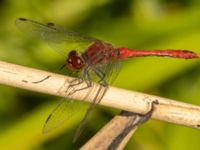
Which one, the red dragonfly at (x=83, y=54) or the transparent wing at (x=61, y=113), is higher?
the red dragonfly at (x=83, y=54)

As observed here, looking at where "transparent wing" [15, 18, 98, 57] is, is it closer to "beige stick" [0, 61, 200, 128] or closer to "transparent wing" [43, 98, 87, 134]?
"transparent wing" [43, 98, 87, 134]

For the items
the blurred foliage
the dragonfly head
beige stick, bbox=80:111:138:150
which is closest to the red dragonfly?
the dragonfly head

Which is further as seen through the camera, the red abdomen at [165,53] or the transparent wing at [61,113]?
the red abdomen at [165,53]

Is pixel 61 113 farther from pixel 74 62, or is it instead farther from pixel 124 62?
pixel 124 62

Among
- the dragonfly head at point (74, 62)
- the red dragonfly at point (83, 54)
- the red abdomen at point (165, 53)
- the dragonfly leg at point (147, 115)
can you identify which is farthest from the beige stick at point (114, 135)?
the red abdomen at point (165, 53)

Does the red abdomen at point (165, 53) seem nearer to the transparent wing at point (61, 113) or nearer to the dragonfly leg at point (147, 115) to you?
the transparent wing at point (61, 113)

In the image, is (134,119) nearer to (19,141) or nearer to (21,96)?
(19,141)

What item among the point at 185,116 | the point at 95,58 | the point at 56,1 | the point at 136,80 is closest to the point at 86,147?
the point at 185,116
